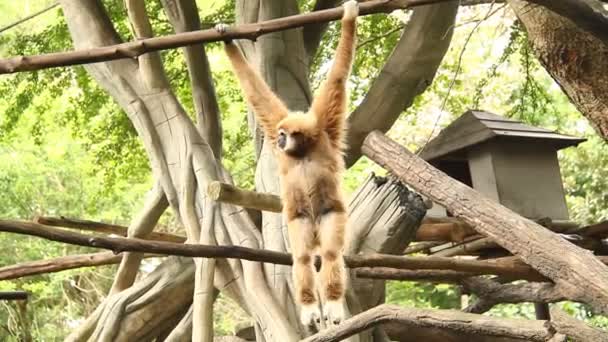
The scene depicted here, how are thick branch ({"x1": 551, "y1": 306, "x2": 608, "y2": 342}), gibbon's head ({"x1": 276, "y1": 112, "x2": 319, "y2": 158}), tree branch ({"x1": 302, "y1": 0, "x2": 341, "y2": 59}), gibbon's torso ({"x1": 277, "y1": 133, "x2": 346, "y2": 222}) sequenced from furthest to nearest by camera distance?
tree branch ({"x1": 302, "y1": 0, "x2": 341, "y2": 59})
thick branch ({"x1": 551, "y1": 306, "x2": 608, "y2": 342})
gibbon's torso ({"x1": 277, "y1": 133, "x2": 346, "y2": 222})
gibbon's head ({"x1": 276, "y1": 112, "x2": 319, "y2": 158})

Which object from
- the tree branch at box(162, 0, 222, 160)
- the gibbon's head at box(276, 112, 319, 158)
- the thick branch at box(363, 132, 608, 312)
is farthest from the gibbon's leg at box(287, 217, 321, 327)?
the tree branch at box(162, 0, 222, 160)

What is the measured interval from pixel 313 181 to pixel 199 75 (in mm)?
2298

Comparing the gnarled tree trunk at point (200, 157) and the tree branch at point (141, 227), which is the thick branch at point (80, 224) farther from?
the gnarled tree trunk at point (200, 157)

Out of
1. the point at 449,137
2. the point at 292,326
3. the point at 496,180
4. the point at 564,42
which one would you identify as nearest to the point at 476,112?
the point at 449,137

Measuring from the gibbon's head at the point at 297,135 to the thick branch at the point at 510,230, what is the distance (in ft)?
2.72

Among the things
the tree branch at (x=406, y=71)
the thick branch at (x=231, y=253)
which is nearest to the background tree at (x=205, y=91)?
the tree branch at (x=406, y=71)

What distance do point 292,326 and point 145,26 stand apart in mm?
1964

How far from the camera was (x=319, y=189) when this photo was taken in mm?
2811

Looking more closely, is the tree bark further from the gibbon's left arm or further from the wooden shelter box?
the gibbon's left arm

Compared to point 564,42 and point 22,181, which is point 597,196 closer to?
point 564,42

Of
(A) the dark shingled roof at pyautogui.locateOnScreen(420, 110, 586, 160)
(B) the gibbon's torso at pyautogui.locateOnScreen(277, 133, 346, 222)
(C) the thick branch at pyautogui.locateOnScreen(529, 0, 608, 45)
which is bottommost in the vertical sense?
(B) the gibbon's torso at pyautogui.locateOnScreen(277, 133, 346, 222)

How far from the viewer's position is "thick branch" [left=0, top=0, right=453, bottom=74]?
2111 mm

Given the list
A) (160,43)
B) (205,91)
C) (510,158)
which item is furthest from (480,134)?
(160,43)

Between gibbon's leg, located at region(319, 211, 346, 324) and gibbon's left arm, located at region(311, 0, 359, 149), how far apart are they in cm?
30
